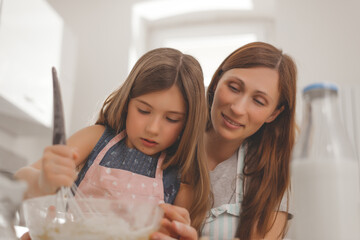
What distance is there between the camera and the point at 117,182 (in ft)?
3.41

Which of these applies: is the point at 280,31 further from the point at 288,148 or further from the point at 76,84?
the point at 288,148

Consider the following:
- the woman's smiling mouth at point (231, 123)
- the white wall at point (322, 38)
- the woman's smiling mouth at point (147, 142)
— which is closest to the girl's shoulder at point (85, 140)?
the woman's smiling mouth at point (147, 142)

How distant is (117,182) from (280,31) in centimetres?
227

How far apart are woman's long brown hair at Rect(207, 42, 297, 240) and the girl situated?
0.19 m

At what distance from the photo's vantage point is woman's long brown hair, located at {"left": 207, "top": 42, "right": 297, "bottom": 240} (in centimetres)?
119

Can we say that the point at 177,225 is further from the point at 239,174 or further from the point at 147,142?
the point at 239,174

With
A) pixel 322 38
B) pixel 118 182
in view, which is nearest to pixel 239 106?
pixel 118 182

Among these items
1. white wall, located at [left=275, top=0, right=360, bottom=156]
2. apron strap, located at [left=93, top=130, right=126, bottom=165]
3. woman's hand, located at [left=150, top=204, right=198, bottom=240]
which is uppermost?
white wall, located at [left=275, top=0, right=360, bottom=156]

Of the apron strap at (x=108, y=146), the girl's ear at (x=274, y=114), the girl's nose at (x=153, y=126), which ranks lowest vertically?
the apron strap at (x=108, y=146)

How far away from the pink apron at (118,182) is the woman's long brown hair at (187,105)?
0.06 metres

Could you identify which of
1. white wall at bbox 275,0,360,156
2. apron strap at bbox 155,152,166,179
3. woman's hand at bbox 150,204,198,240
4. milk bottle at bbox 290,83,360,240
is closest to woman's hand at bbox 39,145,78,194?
woman's hand at bbox 150,204,198,240

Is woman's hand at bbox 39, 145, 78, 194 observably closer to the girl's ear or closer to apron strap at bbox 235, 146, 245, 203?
apron strap at bbox 235, 146, 245, 203

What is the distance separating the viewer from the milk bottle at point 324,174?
49 cm

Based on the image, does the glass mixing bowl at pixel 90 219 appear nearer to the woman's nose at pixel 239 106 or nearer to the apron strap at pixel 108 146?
the apron strap at pixel 108 146
